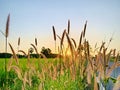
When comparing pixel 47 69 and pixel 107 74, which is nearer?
pixel 107 74

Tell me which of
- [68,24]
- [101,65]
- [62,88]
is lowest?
[62,88]


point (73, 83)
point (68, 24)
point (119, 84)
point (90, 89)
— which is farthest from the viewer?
point (73, 83)

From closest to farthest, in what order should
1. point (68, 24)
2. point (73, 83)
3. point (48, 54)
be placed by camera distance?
point (68, 24)
point (73, 83)
point (48, 54)

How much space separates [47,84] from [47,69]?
8 centimetres

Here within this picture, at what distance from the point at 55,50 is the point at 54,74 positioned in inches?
5.0

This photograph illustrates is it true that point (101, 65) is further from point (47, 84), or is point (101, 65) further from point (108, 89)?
point (47, 84)

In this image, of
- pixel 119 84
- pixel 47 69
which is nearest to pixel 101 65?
pixel 119 84

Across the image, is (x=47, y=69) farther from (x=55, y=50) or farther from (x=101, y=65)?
(x=101, y=65)

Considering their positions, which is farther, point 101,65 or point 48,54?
point 48,54

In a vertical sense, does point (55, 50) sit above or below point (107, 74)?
above

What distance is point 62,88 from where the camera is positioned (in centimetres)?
137

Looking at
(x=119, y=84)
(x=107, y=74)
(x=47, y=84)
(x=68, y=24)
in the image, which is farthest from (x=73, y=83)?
(x=119, y=84)

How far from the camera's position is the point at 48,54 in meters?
1.86

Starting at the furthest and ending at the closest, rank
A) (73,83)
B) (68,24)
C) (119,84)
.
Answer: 1. (73,83)
2. (68,24)
3. (119,84)
